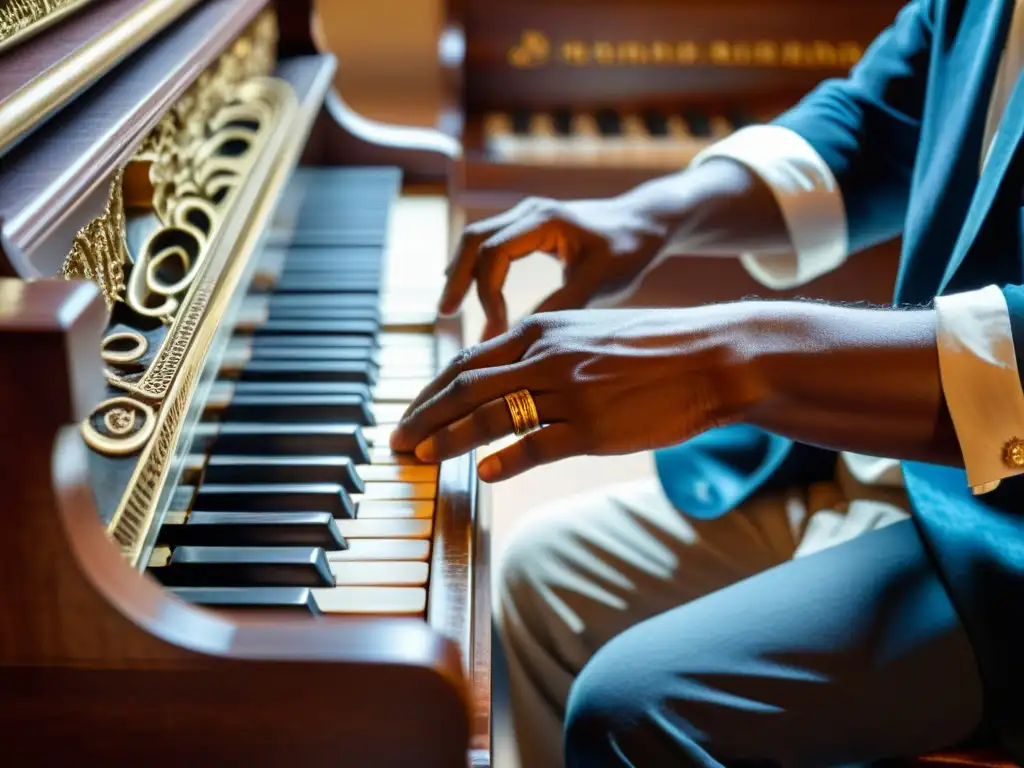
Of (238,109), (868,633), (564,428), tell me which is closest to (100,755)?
(564,428)

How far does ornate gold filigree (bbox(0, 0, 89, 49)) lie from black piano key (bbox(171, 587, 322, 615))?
492 millimetres

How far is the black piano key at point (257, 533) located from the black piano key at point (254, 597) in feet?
0.20

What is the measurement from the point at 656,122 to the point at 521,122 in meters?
0.36

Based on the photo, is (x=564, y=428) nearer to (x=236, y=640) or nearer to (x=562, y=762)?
(x=236, y=640)

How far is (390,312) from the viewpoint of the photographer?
1330mm

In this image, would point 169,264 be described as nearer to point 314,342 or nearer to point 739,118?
point 314,342

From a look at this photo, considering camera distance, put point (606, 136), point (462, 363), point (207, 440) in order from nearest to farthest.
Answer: point (462, 363), point (207, 440), point (606, 136)

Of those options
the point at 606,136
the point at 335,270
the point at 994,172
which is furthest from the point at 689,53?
the point at 994,172

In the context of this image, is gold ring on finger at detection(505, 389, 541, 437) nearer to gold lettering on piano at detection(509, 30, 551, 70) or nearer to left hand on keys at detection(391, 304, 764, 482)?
left hand on keys at detection(391, 304, 764, 482)

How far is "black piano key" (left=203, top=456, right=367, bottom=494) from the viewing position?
94 centimetres

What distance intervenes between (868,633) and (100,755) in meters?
0.71

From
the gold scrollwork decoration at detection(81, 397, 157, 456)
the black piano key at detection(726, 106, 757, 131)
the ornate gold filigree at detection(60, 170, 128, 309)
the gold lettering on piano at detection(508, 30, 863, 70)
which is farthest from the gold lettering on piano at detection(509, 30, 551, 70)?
the gold scrollwork decoration at detection(81, 397, 157, 456)

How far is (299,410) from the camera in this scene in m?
1.06

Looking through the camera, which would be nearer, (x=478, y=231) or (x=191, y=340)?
(x=191, y=340)
